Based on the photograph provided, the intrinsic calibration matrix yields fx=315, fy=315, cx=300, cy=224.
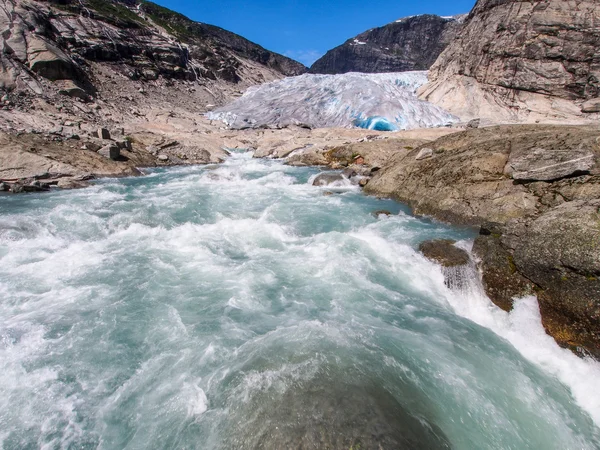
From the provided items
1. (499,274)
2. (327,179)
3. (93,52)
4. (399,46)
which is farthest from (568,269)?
(399,46)

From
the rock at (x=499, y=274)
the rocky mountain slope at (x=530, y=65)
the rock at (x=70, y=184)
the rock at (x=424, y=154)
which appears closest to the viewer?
the rock at (x=499, y=274)

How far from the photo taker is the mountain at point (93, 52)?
24.8 metres

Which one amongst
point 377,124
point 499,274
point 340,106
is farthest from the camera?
point 340,106

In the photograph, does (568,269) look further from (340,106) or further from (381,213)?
(340,106)

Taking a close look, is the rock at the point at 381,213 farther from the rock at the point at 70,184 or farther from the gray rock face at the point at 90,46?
the gray rock face at the point at 90,46

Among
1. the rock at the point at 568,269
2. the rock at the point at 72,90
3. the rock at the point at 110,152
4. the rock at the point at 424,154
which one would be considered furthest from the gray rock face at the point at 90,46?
the rock at the point at 568,269

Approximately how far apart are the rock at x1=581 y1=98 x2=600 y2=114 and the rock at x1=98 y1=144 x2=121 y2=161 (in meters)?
36.7

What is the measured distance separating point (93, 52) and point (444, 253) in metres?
44.7

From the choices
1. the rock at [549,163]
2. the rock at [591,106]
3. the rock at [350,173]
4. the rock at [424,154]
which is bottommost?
the rock at [350,173]

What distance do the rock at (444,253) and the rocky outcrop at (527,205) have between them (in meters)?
0.33

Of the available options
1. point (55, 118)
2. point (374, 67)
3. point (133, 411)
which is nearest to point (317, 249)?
point (133, 411)

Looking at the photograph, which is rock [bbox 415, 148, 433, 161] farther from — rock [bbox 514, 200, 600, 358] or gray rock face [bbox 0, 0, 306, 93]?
gray rock face [bbox 0, 0, 306, 93]

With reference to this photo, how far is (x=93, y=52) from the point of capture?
36031mm

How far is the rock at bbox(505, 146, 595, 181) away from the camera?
7.10m
